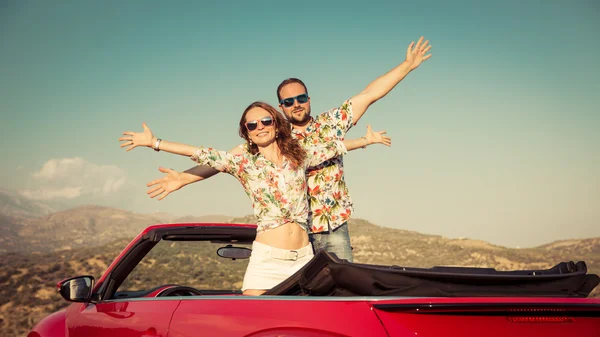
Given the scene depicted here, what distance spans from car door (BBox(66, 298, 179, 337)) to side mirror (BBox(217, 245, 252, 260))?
0.94 meters

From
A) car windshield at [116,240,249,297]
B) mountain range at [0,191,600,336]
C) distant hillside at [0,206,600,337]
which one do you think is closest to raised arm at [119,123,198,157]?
car windshield at [116,240,249,297]

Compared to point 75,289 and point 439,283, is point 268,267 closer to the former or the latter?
point 75,289

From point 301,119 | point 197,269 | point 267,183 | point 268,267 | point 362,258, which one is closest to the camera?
point 268,267

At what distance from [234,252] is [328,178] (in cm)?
95

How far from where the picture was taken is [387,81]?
501cm

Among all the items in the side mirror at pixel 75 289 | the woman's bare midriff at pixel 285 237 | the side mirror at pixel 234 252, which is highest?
the woman's bare midriff at pixel 285 237

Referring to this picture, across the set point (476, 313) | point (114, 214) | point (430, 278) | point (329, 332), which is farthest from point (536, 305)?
point (114, 214)

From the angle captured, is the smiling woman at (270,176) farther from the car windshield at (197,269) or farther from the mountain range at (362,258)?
the mountain range at (362,258)

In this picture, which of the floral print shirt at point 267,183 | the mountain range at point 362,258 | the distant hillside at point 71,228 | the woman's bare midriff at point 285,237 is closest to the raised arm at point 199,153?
the floral print shirt at point 267,183

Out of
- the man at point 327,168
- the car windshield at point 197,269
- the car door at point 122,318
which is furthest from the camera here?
the car windshield at point 197,269

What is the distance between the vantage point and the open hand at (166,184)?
4.27 meters

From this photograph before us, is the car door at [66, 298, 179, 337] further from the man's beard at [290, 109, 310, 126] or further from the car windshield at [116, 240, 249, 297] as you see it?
the car windshield at [116, 240, 249, 297]

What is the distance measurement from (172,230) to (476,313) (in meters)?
2.26

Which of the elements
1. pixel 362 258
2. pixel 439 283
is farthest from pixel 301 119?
pixel 362 258
